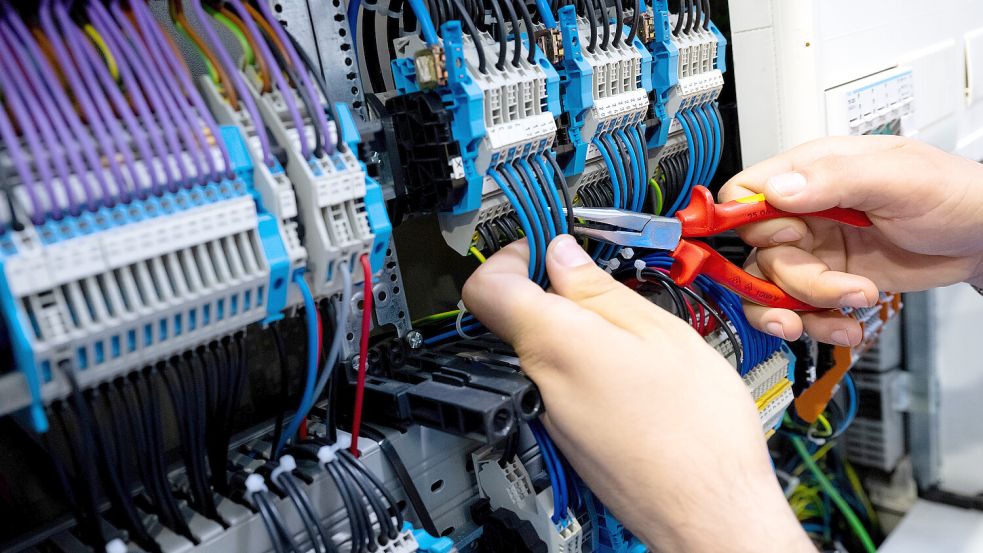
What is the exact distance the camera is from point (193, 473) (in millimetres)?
733

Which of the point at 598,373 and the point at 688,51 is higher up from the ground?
the point at 688,51

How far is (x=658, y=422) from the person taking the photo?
73 cm

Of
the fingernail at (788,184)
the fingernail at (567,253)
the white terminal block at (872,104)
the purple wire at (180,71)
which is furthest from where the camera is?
the white terminal block at (872,104)

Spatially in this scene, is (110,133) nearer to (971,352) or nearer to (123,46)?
(123,46)

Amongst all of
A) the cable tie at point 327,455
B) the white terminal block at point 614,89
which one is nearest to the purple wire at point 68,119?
the cable tie at point 327,455

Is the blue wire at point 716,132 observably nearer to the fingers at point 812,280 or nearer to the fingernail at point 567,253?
the fingers at point 812,280

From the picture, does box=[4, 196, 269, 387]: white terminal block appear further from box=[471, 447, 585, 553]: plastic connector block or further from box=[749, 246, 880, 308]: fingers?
box=[749, 246, 880, 308]: fingers

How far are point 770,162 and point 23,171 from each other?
1.00m

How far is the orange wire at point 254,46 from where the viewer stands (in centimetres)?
70

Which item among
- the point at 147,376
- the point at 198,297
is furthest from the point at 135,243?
the point at 147,376

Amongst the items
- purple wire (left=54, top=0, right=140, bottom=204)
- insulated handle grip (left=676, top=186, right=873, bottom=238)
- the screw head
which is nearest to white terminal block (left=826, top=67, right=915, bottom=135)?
insulated handle grip (left=676, top=186, right=873, bottom=238)

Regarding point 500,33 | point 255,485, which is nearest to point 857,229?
point 500,33

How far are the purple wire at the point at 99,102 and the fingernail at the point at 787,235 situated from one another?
912mm

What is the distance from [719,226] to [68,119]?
81cm
